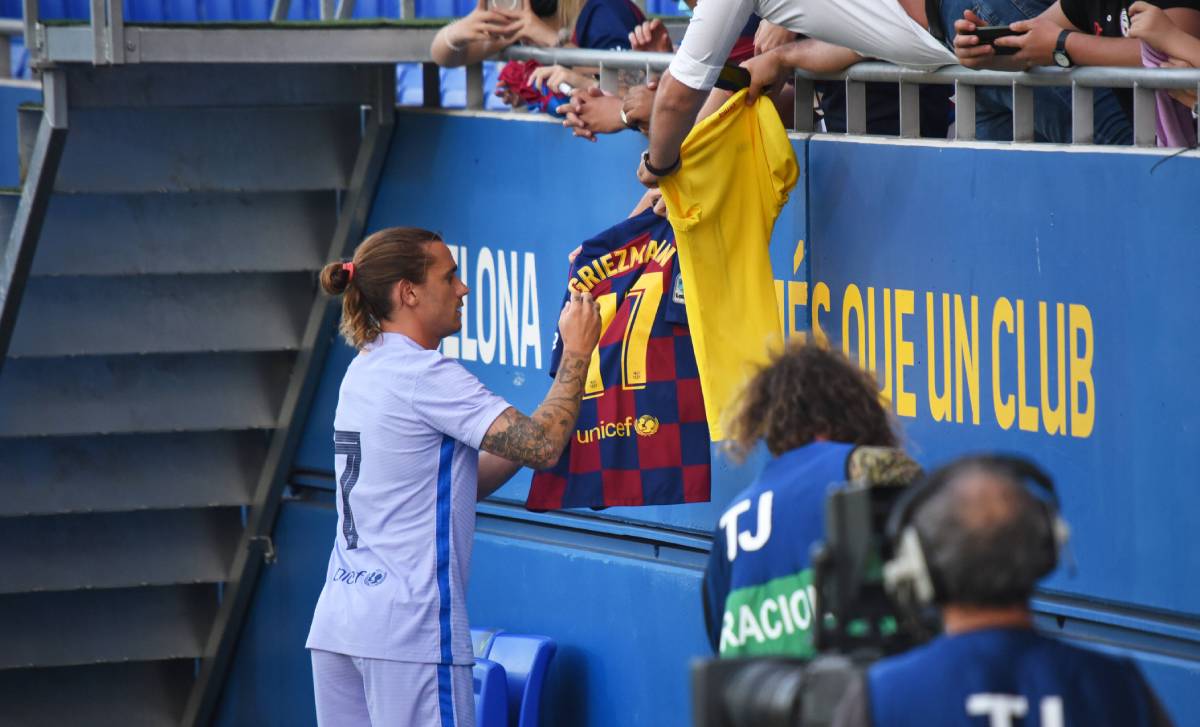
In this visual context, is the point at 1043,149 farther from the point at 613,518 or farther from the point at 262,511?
the point at 262,511

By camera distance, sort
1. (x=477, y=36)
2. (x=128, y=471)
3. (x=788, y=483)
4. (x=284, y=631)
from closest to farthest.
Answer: (x=788, y=483) → (x=477, y=36) → (x=128, y=471) → (x=284, y=631)

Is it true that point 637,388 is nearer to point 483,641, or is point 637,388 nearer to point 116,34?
point 483,641

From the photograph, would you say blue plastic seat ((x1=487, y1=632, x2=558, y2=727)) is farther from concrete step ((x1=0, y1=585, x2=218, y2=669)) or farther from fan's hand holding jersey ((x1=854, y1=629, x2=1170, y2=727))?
fan's hand holding jersey ((x1=854, y1=629, x2=1170, y2=727))

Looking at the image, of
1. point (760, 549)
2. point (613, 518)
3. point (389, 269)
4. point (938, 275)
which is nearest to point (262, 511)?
point (613, 518)

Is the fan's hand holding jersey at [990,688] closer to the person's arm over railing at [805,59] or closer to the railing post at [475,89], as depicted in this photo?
the person's arm over railing at [805,59]

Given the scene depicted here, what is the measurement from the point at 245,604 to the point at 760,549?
15.6 ft

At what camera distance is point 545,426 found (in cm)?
476

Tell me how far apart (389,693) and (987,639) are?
2.47 meters

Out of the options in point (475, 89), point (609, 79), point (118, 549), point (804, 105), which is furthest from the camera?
point (118, 549)

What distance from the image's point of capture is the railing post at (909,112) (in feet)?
16.8

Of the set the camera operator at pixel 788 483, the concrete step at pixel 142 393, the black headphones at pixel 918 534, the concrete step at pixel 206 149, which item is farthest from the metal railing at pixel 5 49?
the black headphones at pixel 918 534

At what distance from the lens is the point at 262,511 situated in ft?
25.3

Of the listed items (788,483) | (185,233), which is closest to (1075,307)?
(788,483)

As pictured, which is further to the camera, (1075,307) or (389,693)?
(389,693)
